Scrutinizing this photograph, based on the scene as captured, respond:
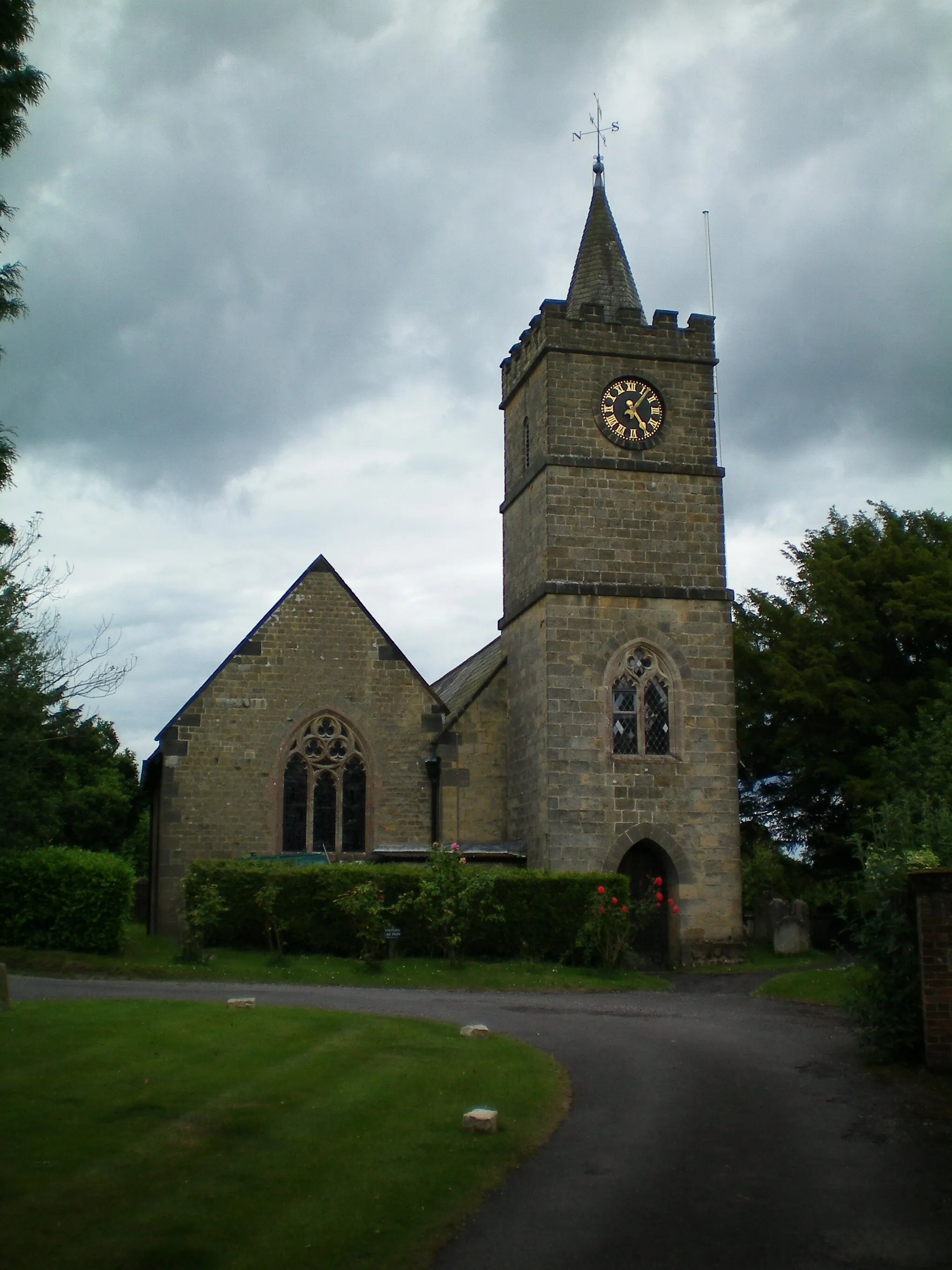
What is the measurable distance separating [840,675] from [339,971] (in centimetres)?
1599

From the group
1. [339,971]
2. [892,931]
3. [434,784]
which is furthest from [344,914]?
[892,931]

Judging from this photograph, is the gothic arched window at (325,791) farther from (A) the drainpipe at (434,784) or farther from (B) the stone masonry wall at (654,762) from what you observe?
(B) the stone masonry wall at (654,762)

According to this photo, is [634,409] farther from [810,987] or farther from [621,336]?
[810,987]

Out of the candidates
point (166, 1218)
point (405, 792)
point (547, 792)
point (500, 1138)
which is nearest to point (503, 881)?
point (547, 792)

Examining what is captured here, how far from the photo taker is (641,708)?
26188 millimetres

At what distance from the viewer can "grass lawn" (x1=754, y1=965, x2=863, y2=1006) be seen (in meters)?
19.2

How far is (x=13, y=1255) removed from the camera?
6.82m

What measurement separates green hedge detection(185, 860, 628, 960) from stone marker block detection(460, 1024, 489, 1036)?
338 inches

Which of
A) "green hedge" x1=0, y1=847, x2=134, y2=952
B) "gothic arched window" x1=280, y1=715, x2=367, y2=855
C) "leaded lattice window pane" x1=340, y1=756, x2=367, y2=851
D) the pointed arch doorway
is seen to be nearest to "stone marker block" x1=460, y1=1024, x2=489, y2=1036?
"green hedge" x1=0, y1=847, x2=134, y2=952

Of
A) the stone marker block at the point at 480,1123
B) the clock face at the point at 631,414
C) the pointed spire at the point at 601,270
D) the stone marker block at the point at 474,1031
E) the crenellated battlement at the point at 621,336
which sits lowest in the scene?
the stone marker block at the point at 480,1123

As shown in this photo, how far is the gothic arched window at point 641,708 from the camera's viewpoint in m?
26.0

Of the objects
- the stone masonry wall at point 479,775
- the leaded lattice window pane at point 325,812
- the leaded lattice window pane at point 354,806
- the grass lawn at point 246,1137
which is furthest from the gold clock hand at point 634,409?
the grass lawn at point 246,1137

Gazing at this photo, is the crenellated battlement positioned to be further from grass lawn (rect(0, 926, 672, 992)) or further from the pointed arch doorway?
grass lawn (rect(0, 926, 672, 992))

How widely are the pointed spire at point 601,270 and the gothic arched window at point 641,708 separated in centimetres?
767
